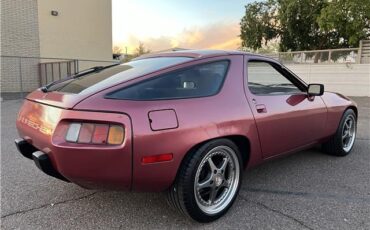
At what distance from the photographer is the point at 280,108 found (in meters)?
3.60

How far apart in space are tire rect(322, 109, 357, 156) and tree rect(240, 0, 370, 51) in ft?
53.8

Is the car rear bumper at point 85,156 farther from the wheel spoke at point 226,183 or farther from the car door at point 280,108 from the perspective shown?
the car door at point 280,108

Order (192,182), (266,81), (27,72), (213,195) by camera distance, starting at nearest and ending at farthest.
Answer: (192,182)
(213,195)
(266,81)
(27,72)

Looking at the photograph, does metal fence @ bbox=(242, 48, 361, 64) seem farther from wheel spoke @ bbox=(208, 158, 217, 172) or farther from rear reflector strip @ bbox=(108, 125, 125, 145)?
rear reflector strip @ bbox=(108, 125, 125, 145)

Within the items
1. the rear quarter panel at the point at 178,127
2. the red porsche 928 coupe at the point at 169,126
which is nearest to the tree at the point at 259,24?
the red porsche 928 coupe at the point at 169,126

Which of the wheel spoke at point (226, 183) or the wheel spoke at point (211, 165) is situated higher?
the wheel spoke at point (211, 165)

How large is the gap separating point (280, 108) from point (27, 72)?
12111mm

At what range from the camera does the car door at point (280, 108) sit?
3.38 m

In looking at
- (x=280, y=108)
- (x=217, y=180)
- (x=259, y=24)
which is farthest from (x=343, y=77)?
(x=217, y=180)

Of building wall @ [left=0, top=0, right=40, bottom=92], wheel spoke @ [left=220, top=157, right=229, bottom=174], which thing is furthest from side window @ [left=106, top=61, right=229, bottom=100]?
building wall @ [left=0, top=0, right=40, bottom=92]

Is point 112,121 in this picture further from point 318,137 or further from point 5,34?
point 5,34

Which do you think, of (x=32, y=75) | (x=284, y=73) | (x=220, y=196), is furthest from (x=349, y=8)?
(x=220, y=196)

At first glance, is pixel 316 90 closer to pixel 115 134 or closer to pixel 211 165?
pixel 211 165

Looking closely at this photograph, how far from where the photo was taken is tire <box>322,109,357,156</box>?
15.8 feet
